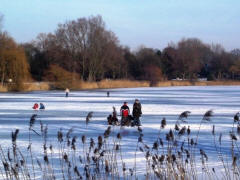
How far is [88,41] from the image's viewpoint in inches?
2360

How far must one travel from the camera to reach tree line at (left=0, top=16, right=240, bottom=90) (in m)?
49.1

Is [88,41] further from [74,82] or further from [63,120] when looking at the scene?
[63,120]

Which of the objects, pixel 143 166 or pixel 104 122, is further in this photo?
pixel 104 122

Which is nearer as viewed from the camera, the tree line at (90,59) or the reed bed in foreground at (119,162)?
the reed bed in foreground at (119,162)

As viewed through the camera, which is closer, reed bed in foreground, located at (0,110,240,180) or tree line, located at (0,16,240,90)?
reed bed in foreground, located at (0,110,240,180)

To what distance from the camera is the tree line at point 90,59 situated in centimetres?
4912

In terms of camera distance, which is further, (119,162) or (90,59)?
(90,59)

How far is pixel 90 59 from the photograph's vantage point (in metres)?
60.5

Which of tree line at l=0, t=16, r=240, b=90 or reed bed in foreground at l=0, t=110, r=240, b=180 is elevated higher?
tree line at l=0, t=16, r=240, b=90

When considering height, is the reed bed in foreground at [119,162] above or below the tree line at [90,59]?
below

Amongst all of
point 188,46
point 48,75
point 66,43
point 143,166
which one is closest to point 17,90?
point 48,75

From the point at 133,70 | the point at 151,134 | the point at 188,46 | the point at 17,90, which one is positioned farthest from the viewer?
the point at 188,46

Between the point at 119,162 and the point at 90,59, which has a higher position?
the point at 90,59

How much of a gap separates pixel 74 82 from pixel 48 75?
12.1ft
